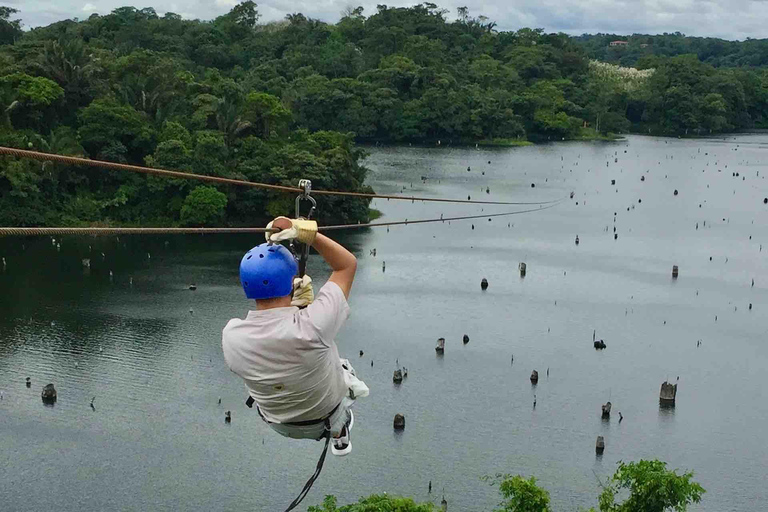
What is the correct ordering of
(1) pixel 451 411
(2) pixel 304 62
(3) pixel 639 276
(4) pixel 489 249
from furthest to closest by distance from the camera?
(2) pixel 304 62, (4) pixel 489 249, (3) pixel 639 276, (1) pixel 451 411

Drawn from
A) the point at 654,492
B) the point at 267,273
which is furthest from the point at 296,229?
the point at 654,492

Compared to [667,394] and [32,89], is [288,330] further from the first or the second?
[32,89]

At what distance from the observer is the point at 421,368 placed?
125ft

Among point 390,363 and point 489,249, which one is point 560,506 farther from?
point 489,249

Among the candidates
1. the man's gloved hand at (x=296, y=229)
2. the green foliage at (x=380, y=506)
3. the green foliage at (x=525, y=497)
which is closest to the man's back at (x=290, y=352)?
the man's gloved hand at (x=296, y=229)

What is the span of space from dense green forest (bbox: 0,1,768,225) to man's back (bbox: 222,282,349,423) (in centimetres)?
5161

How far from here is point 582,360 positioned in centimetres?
4025

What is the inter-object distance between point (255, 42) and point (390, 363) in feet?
285

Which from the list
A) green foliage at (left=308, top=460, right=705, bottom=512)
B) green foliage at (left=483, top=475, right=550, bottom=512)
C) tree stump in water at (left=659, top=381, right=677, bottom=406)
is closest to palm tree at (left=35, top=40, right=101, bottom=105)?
tree stump in water at (left=659, top=381, right=677, bottom=406)

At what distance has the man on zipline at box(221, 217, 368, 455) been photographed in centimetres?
455

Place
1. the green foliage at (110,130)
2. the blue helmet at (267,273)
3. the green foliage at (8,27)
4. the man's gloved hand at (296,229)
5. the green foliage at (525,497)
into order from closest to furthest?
the blue helmet at (267,273) → the man's gloved hand at (296,229) → the green foliage at (525,497) → the green foliage at (110,130) → the green foliage at (8,27)

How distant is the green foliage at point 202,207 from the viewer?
5556cm

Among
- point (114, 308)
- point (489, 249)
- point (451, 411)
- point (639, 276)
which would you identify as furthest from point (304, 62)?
point (451, 411)

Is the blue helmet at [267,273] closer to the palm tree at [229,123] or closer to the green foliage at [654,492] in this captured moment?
the green foliage at [654,492]
